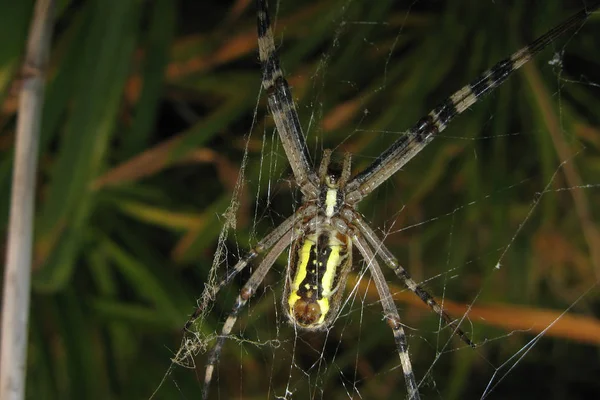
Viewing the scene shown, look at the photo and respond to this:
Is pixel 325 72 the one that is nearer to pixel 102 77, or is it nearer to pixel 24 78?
pixel 102 77

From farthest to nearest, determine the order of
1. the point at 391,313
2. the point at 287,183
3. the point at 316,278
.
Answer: the point at 287,183 < the point at 391,313 < the point at 316,278

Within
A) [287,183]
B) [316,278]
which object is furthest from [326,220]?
[287,183]

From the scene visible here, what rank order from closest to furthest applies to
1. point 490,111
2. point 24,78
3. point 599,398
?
point 24,78
point 490,111
point 599,398

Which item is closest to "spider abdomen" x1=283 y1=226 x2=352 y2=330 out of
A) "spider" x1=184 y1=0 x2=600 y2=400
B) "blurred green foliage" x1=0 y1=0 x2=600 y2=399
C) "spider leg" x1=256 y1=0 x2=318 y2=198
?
"spider" x1=184 y1=0 x2=600 y2=400

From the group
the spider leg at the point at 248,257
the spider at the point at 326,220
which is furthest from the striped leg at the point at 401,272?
the spider leg at the point at 248,257

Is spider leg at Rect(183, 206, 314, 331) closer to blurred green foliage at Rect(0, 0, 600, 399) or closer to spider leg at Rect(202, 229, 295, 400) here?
spider leg at Rect(202, 229, 295, 400)

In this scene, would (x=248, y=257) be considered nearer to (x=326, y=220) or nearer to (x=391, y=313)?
(x=326, y=220)

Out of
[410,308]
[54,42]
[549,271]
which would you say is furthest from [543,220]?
[54,42]
